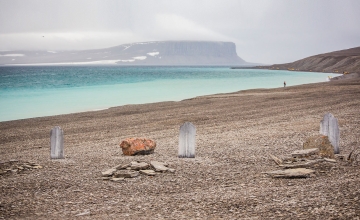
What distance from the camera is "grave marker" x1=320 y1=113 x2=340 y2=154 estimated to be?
11773 millimetres

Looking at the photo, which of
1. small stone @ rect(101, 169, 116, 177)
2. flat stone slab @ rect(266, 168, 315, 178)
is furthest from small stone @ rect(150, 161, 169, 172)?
flat stone slab @ rect(266, 168, 315, 178)

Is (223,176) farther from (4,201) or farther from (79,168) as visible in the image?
(4,201)

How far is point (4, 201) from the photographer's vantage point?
7.92m

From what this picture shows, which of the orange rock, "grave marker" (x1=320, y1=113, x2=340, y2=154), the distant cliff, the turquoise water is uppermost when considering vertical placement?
the distant cliff

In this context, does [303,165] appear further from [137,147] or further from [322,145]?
[137,147]

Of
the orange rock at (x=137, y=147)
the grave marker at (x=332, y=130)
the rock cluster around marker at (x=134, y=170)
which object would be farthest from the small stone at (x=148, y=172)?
the grave marker at (x=332, y=130)

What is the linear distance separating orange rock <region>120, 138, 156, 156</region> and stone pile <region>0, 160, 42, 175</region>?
2.70m

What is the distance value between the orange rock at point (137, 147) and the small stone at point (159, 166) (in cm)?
185

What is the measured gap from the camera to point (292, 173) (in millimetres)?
9250

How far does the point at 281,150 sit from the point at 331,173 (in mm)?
3467

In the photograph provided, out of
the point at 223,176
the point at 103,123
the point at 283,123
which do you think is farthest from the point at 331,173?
the point at 103,123

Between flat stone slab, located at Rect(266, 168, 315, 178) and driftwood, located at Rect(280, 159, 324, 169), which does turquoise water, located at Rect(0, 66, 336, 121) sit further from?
flat stone slab, located at Rect(266, 168, 315, 178)

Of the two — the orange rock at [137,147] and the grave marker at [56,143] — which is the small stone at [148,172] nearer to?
the orange rock at [137,147]

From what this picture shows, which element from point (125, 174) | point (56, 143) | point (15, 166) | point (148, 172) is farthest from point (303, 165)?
point (15, 166)
